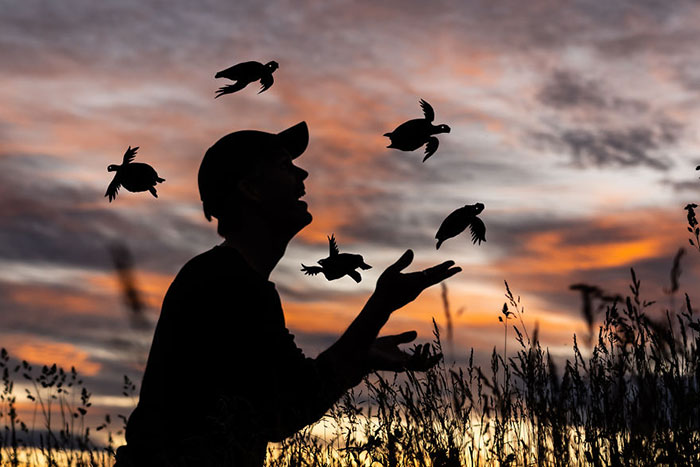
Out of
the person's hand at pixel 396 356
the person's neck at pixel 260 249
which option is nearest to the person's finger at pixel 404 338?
the person's hand at pixel 396 356

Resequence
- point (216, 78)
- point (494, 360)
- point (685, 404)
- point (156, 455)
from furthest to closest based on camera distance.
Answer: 1. point (494, 360)
2. point (216, 78)
3. point (685, 404)
4. point (156, 455)

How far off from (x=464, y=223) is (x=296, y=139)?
103 centimetres

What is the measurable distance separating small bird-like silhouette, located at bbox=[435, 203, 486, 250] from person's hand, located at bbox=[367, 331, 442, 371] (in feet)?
1.66

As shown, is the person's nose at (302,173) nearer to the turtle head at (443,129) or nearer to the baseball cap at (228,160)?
the baseball cap at (228,160)

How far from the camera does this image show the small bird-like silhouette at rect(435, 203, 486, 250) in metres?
3.71

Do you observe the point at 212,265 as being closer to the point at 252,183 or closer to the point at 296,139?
the point at 252,183

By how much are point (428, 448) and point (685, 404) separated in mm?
1165

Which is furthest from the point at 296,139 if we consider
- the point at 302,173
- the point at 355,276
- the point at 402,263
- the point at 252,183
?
the point at 402,263

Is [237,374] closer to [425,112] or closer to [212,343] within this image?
[212,343]

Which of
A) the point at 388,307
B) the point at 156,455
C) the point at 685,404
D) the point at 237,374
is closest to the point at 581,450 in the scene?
the point at 685,404

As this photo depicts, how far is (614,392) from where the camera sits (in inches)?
149

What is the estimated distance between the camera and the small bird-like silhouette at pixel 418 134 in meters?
3.74

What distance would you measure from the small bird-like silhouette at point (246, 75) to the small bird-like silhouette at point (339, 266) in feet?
2.94

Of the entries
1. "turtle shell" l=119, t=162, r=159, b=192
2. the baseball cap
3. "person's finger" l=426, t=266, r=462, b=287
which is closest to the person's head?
the baseball cap
